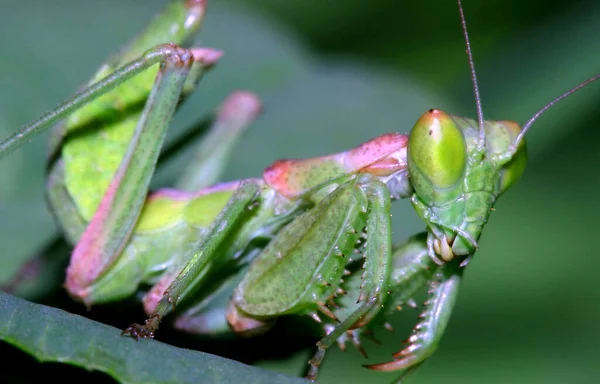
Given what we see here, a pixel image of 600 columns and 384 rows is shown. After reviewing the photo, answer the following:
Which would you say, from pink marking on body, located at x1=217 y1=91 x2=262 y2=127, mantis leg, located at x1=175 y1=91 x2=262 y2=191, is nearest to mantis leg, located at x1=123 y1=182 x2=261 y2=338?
mantis leg, located at x1=175 y1=91 x2=262 y2=191

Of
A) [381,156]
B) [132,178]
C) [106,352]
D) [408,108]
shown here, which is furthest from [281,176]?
[408,108]

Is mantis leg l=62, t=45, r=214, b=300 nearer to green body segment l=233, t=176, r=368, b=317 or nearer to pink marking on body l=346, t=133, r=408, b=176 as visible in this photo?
green body segment l=233, t=176, r=368, b=317

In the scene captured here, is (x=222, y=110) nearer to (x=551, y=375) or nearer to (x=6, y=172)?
(x=6, y=172)

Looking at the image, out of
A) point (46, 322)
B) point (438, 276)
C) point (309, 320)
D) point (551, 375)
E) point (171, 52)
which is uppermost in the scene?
point (171, 52)

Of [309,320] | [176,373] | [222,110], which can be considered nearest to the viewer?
[176,373]

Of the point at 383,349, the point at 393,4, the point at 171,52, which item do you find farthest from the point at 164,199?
the point at 393,4

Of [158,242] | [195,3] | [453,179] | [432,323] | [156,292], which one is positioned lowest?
[432,323]

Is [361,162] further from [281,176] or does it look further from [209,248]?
[209,248]

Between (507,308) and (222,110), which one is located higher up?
(222,110)
